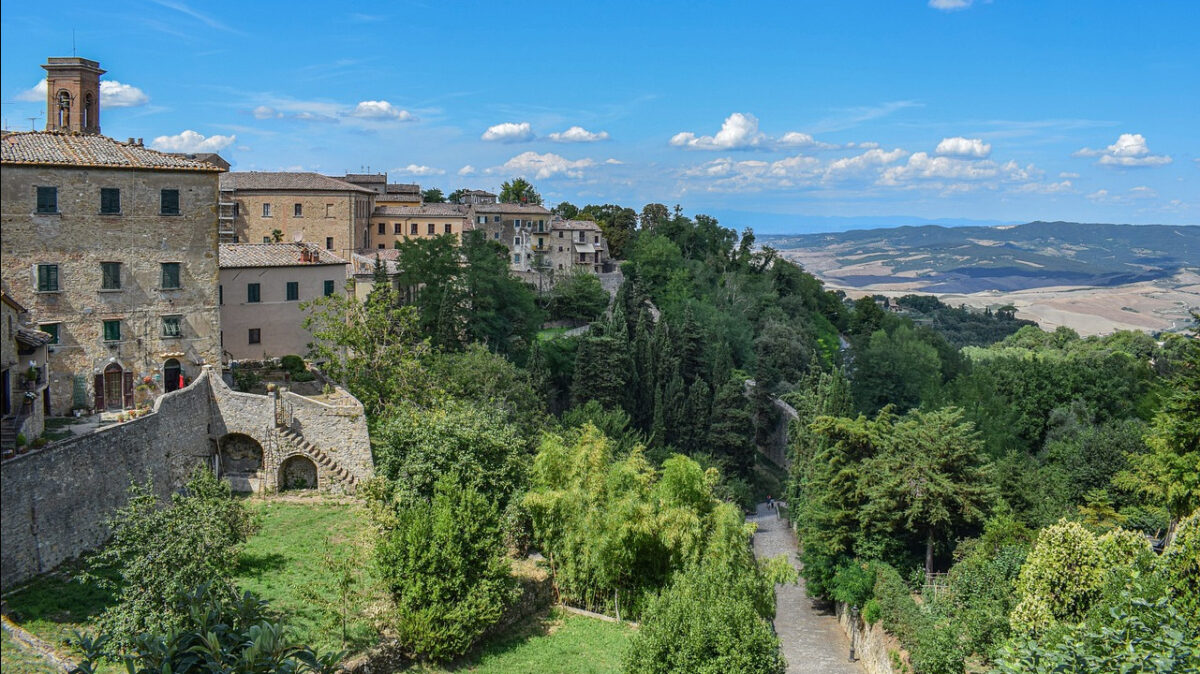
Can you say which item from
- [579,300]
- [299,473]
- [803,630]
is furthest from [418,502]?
[579,300]

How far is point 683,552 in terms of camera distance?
27.3m

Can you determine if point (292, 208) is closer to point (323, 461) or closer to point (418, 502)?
point (323, 461)

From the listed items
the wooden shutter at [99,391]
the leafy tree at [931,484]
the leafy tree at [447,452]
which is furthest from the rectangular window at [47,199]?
the leafy tree at [931,484]

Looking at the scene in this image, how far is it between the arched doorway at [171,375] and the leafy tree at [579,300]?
45028mm

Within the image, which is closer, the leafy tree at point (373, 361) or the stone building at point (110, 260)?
the stone building at point (110, 260)

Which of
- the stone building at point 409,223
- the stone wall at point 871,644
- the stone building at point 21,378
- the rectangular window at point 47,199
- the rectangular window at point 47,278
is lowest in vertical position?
the stone wall at point 871,644

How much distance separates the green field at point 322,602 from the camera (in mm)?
19391

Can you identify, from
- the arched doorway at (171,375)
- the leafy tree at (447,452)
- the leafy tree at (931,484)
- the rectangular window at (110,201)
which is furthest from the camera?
the leafy tree at (931,484)

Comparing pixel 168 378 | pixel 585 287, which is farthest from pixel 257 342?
pixel 585 287

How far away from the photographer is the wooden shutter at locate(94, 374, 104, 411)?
30453 millimetres

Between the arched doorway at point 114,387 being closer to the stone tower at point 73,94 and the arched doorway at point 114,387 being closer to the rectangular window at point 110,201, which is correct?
the rectangular window at point 110,201

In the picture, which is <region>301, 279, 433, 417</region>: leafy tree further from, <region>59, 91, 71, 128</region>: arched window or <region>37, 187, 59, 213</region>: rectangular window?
<region>59, 91, 71, 128</region>: arched window

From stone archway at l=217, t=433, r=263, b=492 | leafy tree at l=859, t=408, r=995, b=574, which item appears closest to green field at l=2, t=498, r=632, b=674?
stone archway at l=217, t=433, r=263, b=492

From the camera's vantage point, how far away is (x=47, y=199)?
2819cm
